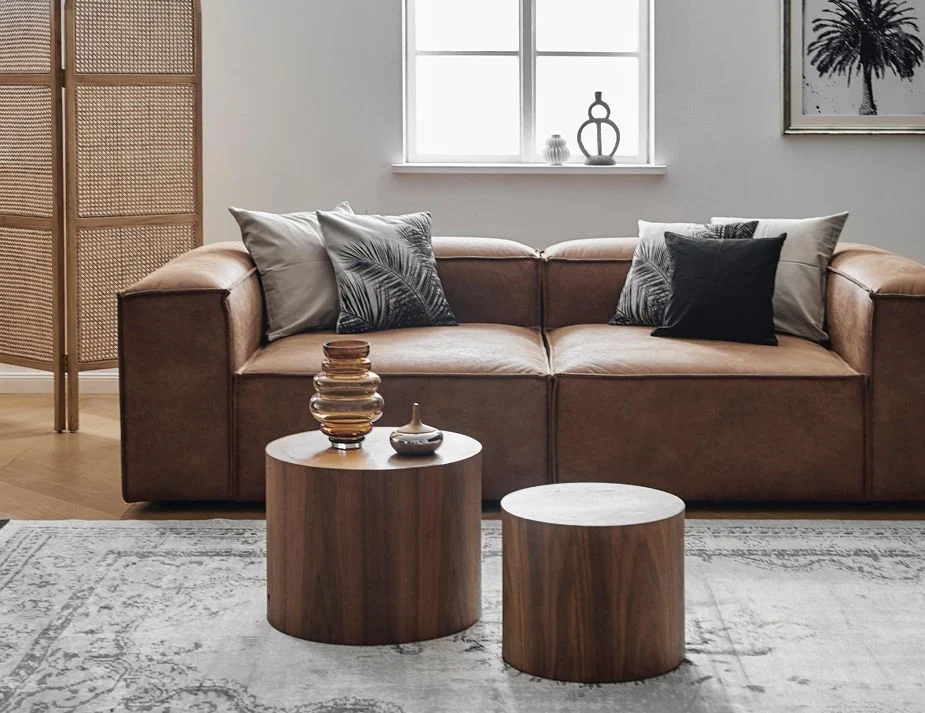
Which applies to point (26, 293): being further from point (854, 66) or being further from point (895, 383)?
point (854, 66)

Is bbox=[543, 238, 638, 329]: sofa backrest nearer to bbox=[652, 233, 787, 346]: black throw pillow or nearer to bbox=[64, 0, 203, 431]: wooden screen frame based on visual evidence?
bbox=[652, 233, 787, 346]: black throw pillow

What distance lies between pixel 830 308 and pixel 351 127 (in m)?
2.11

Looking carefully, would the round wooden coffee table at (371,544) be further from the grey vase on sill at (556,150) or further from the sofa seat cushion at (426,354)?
the grey vase on sill at (556,150)

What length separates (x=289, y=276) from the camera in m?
3.69

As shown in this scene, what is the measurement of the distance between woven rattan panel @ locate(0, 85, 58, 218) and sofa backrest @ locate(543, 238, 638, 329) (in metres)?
1.83

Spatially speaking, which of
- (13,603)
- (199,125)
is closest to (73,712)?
(13,603)

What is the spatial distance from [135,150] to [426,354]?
1.75 meters

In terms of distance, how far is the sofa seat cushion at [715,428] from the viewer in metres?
3.24

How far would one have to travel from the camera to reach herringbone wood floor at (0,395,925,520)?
129 inches

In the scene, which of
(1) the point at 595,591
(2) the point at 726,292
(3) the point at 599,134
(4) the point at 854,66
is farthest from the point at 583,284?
(1) the point at 595,591

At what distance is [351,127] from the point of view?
4.87 m

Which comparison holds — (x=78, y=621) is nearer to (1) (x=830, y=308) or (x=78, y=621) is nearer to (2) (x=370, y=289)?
(2) (x=370, y=289)

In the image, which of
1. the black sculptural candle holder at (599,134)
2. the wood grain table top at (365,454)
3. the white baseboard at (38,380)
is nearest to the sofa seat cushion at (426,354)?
the wood grain table top at (365,454)

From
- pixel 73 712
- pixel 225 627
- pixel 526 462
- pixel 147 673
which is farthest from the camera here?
pixel 526 462
